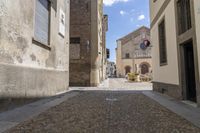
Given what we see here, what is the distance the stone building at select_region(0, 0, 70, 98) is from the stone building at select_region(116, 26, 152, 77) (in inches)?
1429

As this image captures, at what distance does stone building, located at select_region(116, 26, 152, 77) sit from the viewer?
4419cm

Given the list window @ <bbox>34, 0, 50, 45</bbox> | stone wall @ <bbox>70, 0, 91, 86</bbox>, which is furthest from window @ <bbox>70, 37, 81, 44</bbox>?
window @ <bbox>34, 0, 50, 45</bbox>

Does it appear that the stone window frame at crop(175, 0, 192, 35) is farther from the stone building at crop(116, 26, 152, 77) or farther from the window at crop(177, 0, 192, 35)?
the stone building at crop(116, 26, 152, 77)

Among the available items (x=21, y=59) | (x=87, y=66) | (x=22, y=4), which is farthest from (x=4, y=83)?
(x=87, y=66)

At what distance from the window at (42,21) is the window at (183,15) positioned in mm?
5017

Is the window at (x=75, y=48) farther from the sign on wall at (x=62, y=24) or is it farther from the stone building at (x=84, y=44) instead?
the sign on wall at (x=62, y=24)

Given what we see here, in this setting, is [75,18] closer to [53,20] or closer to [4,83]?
[53,20]

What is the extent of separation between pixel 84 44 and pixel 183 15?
903cm

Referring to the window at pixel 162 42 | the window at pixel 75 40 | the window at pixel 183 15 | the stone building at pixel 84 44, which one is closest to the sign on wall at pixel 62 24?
the stone building at pixel 84 44

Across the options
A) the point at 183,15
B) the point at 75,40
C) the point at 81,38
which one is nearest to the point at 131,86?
the point at 81,38

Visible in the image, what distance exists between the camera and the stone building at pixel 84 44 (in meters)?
14.3

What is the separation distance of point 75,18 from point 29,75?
10036 millimetres

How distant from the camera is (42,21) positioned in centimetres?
736

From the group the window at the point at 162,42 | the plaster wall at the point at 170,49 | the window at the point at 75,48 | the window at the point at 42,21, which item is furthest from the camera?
the window at the point at 75,48
